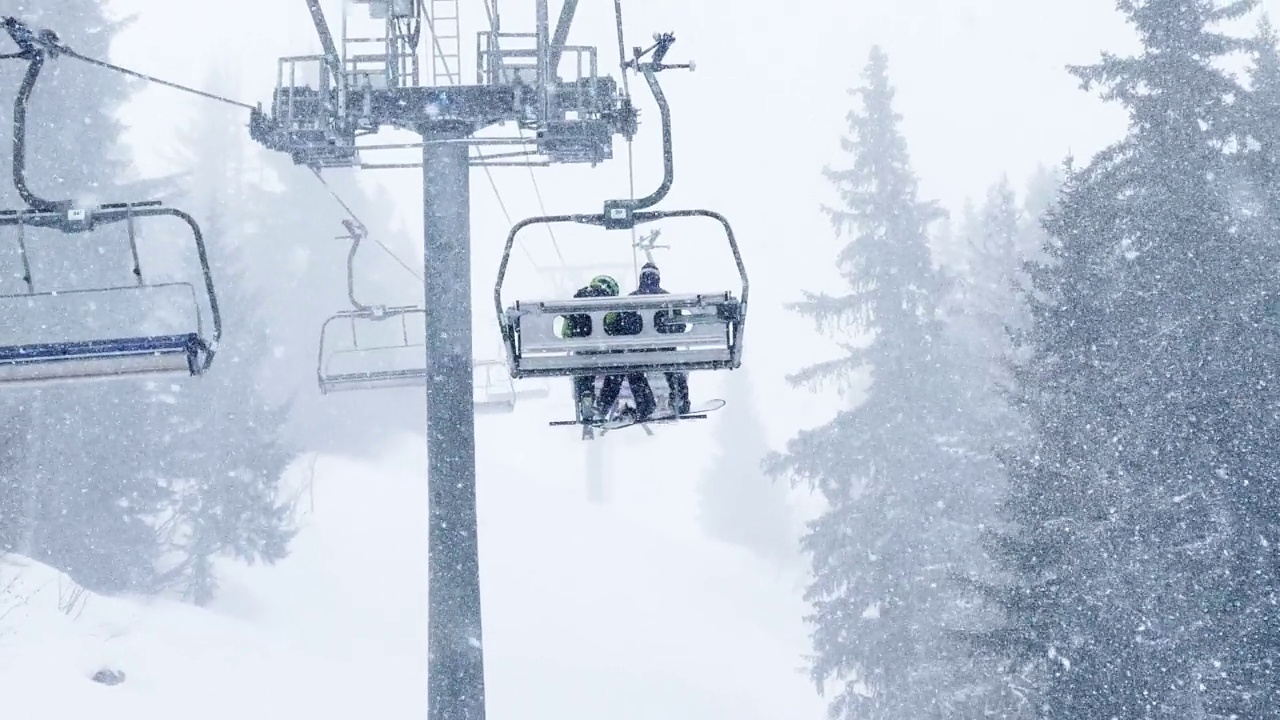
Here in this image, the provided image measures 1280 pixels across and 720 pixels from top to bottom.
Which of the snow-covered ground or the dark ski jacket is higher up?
the dark ski jacket

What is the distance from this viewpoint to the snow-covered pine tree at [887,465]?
17094 mm

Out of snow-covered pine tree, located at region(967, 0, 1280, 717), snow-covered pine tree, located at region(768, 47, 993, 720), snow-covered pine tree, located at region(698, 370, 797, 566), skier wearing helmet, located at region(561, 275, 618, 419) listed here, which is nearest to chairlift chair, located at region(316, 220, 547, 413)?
skier wearing helmet, located at region(561, 275, 618, 419)

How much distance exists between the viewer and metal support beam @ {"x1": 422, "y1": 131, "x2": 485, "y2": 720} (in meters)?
9.22

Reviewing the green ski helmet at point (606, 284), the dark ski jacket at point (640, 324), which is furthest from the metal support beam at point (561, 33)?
the dark ski jacket at point (640, 324)

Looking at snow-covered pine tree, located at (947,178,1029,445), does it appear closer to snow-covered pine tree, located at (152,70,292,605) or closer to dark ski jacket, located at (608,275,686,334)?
dark ski jacket, located at (608,275,686,334)

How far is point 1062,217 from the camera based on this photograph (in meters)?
12.9

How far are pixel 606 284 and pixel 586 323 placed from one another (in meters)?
1.07

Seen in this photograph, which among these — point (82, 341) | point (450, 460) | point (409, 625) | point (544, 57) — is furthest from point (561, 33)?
point (409, 625)

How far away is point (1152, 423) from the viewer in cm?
1154

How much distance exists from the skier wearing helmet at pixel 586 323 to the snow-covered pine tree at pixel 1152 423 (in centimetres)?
677

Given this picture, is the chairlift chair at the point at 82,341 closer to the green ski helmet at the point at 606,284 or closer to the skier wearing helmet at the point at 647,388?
the green ski helmet at the point at 606,284

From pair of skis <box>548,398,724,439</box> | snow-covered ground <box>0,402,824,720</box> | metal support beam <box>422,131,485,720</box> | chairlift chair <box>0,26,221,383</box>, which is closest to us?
chairlift chair <box>0,26,221,383</box>

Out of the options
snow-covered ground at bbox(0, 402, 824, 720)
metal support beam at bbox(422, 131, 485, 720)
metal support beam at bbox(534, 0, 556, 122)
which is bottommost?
snow-covered ground at bbox(0, 402, 824, 720)

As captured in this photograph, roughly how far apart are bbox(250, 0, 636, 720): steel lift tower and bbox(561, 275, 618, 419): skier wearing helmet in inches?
82.9
